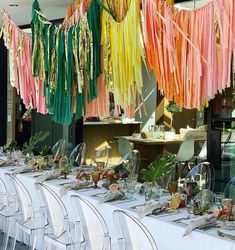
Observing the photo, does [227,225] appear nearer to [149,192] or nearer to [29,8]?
[149,192]

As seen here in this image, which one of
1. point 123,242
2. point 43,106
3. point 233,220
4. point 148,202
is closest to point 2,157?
point 43,106

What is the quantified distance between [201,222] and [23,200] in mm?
1762

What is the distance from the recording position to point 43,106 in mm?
4844

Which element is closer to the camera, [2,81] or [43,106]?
[43,106]

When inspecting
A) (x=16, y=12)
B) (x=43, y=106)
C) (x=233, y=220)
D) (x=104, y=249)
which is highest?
(x=16, y=12)

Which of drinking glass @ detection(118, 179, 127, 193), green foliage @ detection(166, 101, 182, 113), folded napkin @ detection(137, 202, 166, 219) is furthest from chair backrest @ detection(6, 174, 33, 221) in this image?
green foliage @ detection(166, 101, 182, 113)

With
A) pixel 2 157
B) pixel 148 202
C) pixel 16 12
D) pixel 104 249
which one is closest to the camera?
pixel 104 249

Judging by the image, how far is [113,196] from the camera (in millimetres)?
3621

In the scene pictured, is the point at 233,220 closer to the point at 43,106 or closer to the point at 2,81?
the point at 43,106

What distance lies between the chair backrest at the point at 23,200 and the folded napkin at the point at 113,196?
30.7 inches

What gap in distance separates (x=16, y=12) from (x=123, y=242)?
4.07 m

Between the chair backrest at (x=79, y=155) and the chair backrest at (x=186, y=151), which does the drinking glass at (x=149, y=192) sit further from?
the chair backrest at (x=186, y=151)

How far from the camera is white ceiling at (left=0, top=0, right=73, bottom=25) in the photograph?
18.1 ft

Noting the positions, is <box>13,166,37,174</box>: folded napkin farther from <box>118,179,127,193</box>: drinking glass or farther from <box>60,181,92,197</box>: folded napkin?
<box>118,179,127,193</box>: drinking glass
